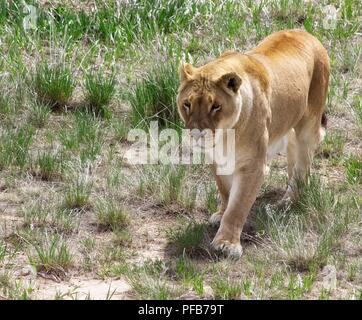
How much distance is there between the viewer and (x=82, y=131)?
27.8 ft

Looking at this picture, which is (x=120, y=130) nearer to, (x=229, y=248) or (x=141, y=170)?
(x=141, y=170)

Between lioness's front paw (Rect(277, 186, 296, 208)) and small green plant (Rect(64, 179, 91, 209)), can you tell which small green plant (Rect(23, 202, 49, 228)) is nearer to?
small green plant (Rect(64, 179, 91, 209))

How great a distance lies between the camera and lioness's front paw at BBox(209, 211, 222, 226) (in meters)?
7.39

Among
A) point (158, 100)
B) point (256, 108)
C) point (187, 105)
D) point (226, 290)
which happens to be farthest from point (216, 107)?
point (158, 100)

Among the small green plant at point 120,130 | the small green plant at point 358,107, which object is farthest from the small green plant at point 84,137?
the small green plant at point 358,107

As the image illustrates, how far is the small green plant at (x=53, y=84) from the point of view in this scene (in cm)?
902

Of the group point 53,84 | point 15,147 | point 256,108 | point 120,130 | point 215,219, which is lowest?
point 215,219

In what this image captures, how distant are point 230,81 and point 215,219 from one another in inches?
45.9

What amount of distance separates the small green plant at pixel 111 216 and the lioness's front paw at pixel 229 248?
2.39 ft

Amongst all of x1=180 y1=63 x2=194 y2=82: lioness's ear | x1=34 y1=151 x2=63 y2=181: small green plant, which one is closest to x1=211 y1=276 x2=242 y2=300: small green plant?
x1=180 y1=63 x2=194 y2=82: lioness's ear

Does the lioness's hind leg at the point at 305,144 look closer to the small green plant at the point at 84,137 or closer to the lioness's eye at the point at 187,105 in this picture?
the lioness's eye at the point at 187,105

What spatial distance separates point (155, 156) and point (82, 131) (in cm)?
61

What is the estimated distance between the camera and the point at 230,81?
6637mm

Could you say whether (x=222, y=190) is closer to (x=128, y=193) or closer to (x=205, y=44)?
(x=128, y=193)
